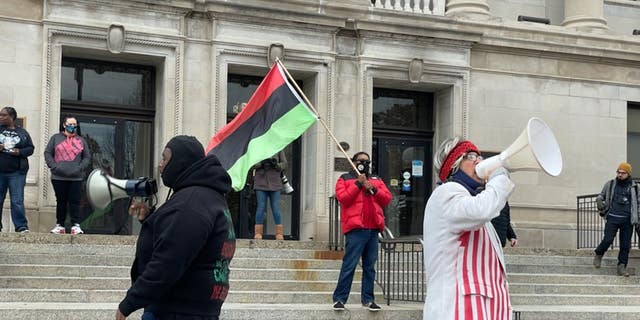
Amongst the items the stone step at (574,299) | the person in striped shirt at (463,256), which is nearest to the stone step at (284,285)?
the stone step at (574,299)

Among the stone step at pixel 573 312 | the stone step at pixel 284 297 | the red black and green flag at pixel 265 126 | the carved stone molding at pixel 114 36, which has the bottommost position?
the stone step at pixel 573 312

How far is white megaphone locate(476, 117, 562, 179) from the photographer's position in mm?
4613

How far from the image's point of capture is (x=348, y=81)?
1809 centimetres

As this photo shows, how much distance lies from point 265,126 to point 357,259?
6.30 ft

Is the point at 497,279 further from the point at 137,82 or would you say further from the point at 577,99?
the point at 577,99

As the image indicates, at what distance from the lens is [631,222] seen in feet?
50.3

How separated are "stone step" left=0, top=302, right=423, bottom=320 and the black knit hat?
219 inches

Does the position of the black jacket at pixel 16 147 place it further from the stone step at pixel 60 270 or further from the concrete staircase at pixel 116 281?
the stone step at pixel 60 270

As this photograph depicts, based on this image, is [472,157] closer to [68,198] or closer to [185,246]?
[185,246]

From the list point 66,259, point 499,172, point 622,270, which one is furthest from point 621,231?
point 499,172

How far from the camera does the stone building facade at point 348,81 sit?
16109mm

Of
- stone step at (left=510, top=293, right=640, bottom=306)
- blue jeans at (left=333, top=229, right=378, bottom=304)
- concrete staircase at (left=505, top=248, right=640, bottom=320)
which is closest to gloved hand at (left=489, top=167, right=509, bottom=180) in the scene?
blue jeans at (left=333, top=229, right=378, bottom=304)

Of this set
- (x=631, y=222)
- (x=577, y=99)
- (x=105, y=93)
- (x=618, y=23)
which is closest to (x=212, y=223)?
(x=631, y=222)

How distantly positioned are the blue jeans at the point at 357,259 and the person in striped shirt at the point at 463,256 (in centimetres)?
641
